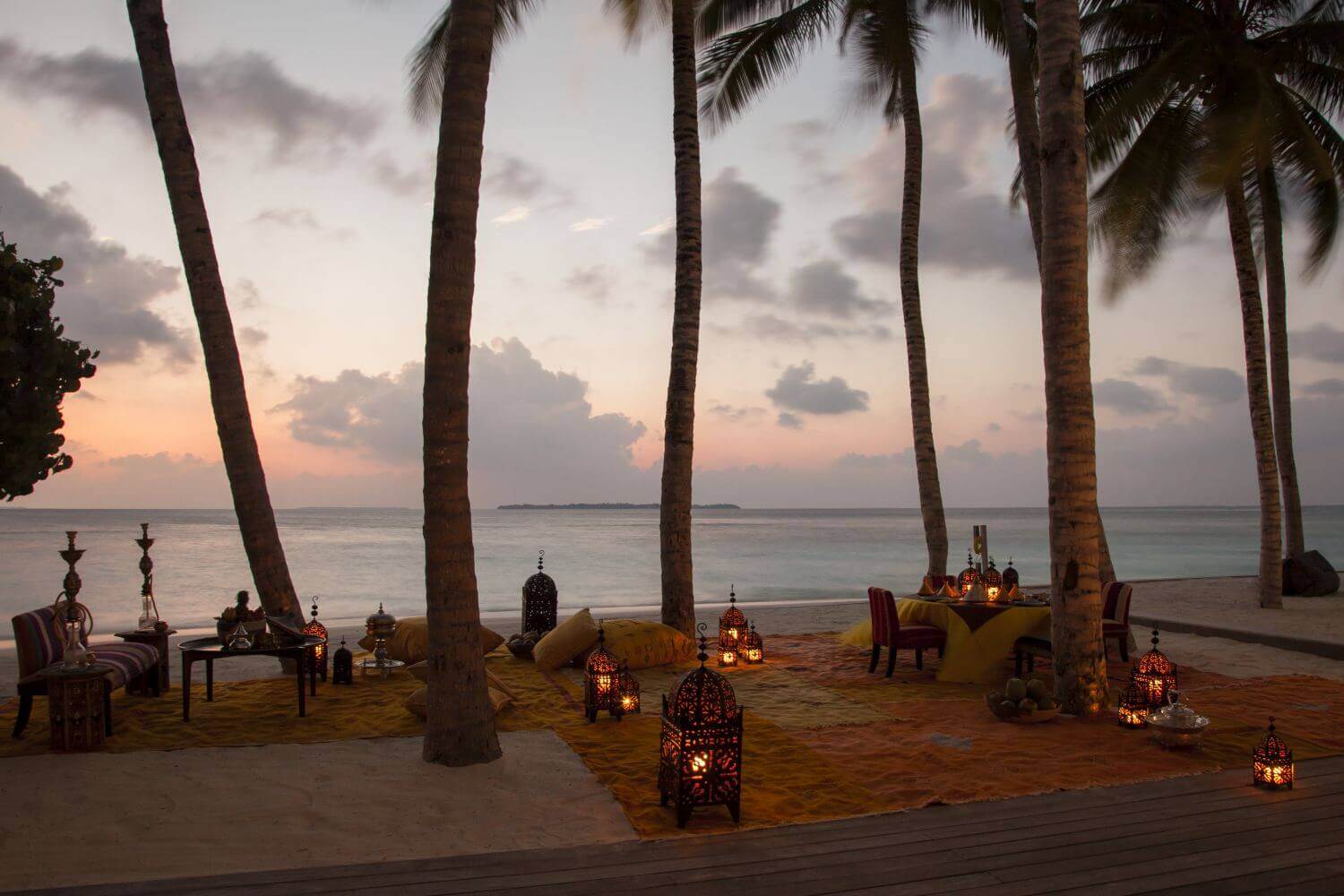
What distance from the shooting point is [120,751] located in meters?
5.36

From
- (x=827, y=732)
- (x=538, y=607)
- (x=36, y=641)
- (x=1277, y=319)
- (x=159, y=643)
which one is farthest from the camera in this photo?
(x=1277, y=319)

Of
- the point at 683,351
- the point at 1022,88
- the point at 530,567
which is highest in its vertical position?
the point at 1022,88

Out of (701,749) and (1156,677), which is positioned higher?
(701,749)

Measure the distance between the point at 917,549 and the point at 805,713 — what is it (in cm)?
4322

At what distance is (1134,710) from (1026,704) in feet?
2.38

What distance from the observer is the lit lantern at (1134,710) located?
6.02 m

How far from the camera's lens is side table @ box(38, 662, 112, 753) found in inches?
→ 210

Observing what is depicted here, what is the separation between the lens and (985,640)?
26.2 feet

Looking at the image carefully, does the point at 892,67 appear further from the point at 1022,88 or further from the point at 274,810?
the point at 274,810

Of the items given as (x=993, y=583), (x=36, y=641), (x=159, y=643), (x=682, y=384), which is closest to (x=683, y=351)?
(x=682, y=384)

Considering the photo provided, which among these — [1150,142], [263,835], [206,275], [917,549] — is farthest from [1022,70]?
[917,549]

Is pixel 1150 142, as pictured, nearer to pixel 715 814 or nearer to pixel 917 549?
pixel 715 814

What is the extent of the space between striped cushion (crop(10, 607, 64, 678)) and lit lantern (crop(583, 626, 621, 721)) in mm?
3732

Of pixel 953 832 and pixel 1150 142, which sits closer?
pixel 953 832
